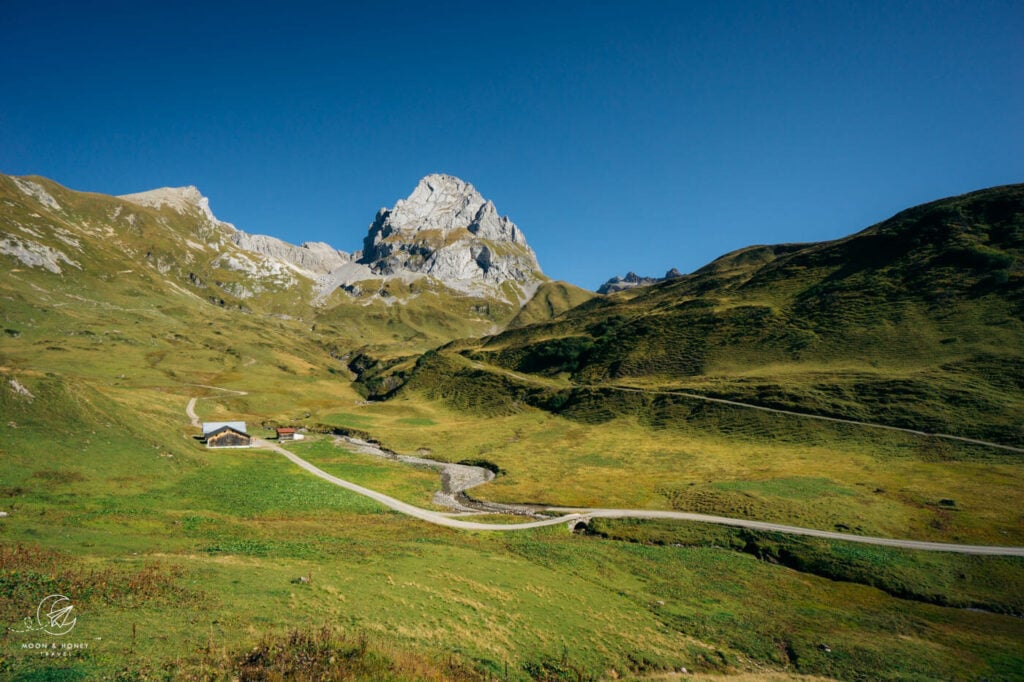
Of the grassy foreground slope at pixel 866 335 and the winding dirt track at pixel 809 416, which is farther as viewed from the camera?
the grassy foreground slope at pixel 866 335

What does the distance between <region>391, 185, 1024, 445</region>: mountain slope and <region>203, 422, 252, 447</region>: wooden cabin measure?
82.7 m

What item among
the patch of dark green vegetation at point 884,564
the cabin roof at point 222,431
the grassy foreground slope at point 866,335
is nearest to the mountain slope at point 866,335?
the grassy foreground slope at point 866,335

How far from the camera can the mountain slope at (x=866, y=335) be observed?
283 ft

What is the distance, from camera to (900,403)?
85.1 metres

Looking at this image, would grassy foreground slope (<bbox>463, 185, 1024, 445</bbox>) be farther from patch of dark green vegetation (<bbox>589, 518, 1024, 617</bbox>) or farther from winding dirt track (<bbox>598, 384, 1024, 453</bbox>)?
patch of dark green vegetation (<bbox>589, 518, 1024, 617</bbox>)

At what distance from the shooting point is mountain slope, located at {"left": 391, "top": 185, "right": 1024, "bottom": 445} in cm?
8638

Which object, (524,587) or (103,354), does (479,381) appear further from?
(103,354)

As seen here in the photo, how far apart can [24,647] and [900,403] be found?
390 ft

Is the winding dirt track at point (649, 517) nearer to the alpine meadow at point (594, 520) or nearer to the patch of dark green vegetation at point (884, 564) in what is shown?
the alpine meadow at point (594, 520)

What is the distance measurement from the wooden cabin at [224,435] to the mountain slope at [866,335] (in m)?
82.7

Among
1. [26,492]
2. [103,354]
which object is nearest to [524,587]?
A: [26,492]

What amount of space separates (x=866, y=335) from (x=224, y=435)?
163022mm

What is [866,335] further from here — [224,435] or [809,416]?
[224,435]

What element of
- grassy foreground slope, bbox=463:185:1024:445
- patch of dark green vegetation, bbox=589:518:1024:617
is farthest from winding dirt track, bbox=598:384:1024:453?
patch of dark green vegetation, bbox=589:518:1024:617
